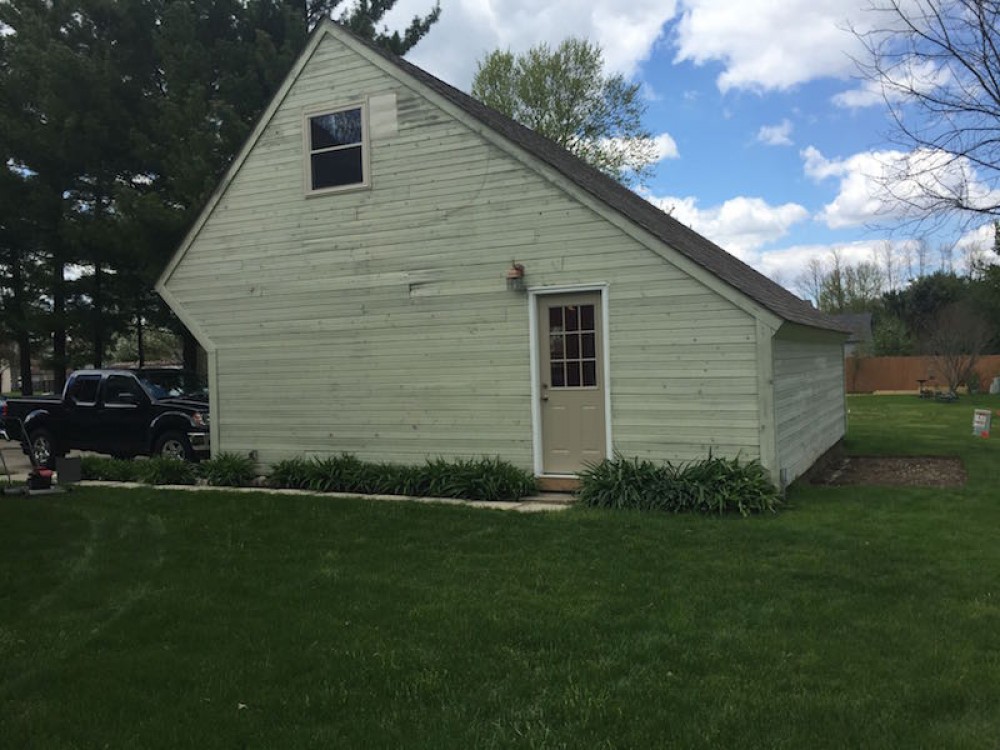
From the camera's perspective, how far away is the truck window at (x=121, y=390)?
12992 millimetres

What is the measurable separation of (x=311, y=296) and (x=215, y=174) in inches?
348

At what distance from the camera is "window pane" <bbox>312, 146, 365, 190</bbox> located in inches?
415

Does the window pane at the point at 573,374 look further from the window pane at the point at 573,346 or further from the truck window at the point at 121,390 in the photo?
the truck window at the point at 121,390

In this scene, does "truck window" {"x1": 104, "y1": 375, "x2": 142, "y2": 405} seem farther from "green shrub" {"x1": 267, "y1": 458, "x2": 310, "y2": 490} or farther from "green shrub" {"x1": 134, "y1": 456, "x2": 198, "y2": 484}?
"green shrub" {"x1": 267, "y1": 458, "x2": 310, "y2": 490}

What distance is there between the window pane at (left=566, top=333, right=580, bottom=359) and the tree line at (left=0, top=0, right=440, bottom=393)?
11.3m

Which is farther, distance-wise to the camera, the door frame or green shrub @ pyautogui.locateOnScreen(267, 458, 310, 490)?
green shrub @ pyautogui.locateOnScreen(267, 458, 310, 490)

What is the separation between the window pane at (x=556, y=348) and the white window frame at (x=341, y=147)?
11.0ft

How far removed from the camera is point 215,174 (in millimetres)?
17891

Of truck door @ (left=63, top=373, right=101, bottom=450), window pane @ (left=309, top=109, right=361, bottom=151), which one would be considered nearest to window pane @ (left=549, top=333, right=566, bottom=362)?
window pane @ (left=309, top=109, right=361, bottom=151)

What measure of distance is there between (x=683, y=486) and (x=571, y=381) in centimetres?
196

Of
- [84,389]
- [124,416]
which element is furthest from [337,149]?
[84,389]

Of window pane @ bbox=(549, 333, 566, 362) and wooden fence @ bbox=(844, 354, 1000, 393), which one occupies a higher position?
window pane @ bbox=(549, 333, 566, 362)

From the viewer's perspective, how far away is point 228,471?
10930 mm

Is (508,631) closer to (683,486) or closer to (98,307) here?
(683,486)
